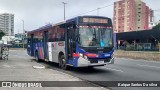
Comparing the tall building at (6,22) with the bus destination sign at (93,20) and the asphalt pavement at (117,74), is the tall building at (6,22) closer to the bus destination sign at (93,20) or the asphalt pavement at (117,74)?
the asphalt pavement at (117,74)

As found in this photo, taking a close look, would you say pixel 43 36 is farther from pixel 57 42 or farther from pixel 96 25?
pixel 96 25

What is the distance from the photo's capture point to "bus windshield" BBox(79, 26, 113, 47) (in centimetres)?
1619

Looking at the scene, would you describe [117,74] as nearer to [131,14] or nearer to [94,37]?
[94,37]

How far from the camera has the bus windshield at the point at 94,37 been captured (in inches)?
637

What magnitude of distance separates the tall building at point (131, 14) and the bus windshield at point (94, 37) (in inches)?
2549

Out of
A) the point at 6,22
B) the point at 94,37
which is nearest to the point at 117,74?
the point at 94,37

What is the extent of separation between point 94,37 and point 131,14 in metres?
74.7

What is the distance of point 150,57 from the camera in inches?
1297

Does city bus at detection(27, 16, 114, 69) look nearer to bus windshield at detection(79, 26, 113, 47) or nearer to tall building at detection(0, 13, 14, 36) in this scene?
bus windshield at detection(79, 26, 113, 47)

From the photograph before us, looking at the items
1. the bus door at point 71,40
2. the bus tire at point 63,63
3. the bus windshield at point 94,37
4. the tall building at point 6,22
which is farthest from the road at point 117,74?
the tall building at point 6,22

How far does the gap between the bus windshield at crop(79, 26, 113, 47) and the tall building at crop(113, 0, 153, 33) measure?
64737mm

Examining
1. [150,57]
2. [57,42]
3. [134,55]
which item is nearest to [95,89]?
[57,42]

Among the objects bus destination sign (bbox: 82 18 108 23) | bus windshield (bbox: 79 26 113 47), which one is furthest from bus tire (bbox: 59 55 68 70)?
bus destination sign (bbox: 82 18 108 23)

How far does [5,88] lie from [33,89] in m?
1.03
